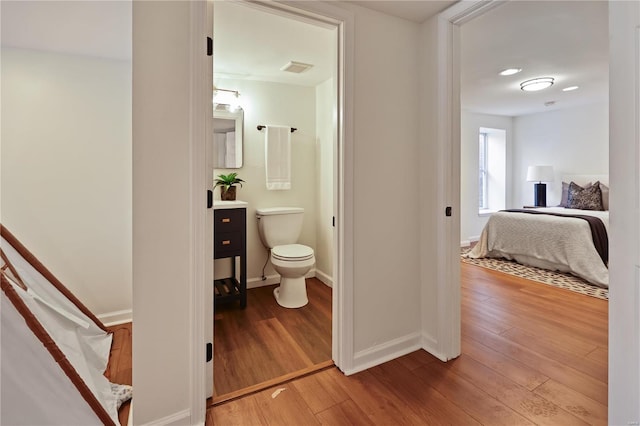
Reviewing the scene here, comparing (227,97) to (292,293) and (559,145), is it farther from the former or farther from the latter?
(559,145)

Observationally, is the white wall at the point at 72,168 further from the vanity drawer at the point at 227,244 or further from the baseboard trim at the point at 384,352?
the baseboard trim at the point at 384,352

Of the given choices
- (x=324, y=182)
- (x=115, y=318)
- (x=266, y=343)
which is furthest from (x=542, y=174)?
(x=115, y=318)

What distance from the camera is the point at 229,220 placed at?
2.68 m

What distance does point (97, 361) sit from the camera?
184cm

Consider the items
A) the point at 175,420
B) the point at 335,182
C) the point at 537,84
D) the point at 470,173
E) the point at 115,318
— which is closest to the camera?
the point at 175,420

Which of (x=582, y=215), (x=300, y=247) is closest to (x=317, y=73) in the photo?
A: (x=300, y=247)

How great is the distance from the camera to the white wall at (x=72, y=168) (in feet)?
7.01

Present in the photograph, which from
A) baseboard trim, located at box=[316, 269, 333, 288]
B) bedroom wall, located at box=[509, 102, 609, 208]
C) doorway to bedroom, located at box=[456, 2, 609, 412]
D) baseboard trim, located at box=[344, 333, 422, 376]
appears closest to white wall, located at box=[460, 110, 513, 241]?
doorway to bedroom, located at box=[456, 2, 609, 412]

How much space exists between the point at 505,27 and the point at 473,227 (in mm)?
3825

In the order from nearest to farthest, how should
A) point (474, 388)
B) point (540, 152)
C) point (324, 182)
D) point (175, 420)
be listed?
point (175, 420) < point (474, 388) < point (324, 182) < point (540, 152)

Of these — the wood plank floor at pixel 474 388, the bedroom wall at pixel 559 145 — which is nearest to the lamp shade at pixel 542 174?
the bedroom wall at pixel 559 145

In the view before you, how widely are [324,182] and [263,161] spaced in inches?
26.9

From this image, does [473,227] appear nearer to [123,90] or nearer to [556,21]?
[556,21]

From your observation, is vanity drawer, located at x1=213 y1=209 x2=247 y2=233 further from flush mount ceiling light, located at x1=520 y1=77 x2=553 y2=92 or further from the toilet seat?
flush mount ceiling light, located at x1=520 y1=77 x2=553 y2=92
